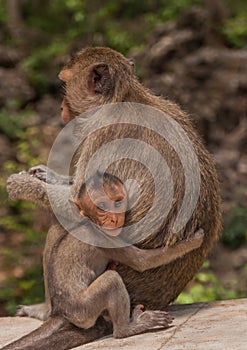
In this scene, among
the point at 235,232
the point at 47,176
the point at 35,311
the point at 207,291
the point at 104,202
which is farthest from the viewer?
the point at 235,232

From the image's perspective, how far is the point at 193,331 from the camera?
5055 mm

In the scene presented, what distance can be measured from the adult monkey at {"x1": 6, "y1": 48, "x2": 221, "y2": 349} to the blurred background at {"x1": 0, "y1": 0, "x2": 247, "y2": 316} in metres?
2.92

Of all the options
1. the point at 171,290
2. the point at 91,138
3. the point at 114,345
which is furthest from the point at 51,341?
the point at 91,138

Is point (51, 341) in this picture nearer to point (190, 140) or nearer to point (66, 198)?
point (66, 198)

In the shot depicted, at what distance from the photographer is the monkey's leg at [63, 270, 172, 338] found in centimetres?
500

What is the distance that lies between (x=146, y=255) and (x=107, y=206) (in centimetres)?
45

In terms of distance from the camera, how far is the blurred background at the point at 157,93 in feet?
31.7

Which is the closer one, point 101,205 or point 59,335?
point 101,205

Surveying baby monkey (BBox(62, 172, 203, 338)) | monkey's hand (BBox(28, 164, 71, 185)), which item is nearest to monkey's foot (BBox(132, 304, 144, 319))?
baby monkey (BBox(62, 172, 203, 338))

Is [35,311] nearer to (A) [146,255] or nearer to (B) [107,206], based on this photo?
(A) [146,255]

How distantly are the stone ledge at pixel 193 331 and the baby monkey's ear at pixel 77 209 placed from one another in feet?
2.69

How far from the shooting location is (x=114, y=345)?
195 inches

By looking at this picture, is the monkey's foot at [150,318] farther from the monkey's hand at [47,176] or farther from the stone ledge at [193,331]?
the monkey's hand at [47,176]

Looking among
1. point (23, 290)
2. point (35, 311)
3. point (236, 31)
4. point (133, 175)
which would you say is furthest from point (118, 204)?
point (236, 31)
